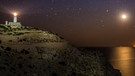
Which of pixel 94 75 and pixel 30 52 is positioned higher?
pixel 30 52

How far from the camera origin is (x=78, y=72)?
74438 millimetres

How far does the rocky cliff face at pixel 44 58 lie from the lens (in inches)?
2680

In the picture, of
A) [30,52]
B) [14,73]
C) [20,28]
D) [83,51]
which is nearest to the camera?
[14,73]

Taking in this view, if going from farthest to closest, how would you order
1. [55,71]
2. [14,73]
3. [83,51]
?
[83,51] < [55,71] < [14,73]

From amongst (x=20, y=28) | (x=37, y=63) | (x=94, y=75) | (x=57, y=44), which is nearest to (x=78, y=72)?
(x=94, y=75)

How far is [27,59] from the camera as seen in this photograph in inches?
2844

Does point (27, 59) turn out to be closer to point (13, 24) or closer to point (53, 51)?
point (53, 51)

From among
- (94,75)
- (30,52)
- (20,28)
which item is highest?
(20,28)

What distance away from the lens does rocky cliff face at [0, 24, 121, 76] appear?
223ft

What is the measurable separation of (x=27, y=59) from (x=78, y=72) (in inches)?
552

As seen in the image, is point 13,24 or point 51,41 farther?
point 13,24

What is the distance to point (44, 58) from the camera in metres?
73.9

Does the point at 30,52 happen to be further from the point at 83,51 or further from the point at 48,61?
the point at 83,51

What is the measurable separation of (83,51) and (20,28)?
3272cm
